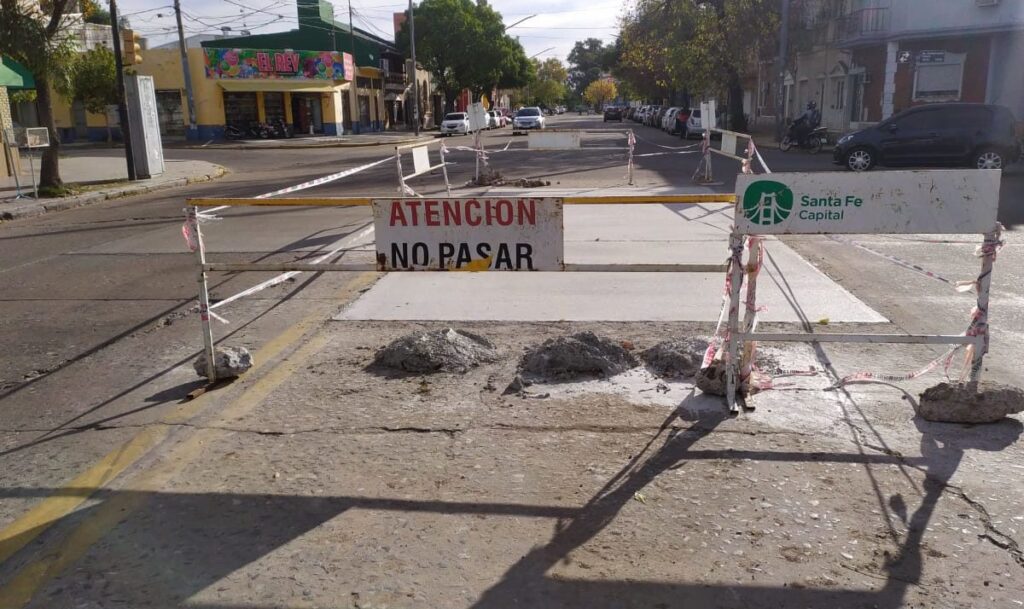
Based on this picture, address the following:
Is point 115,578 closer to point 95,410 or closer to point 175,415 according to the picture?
point 175,415

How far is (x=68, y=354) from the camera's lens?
629cm

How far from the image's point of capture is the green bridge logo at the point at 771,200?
14.6 ft

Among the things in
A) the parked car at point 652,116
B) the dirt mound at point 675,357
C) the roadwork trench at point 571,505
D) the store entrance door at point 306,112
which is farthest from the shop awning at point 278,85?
the dirt mound at point 675,357

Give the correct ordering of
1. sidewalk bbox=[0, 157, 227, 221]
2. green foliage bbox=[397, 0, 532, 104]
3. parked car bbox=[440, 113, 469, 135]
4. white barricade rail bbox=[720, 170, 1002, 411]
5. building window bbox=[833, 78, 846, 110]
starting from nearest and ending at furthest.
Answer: white barricade rail bbox=[720, 170, 1002, 411] < sidewalk bbox=[0, 157, 227, 221] < building window bbox=[833, 78, 846, 110] < parked car bbox=[440, 113, 469, 135] < green foliage bbox=[397, 0, 532, 104]

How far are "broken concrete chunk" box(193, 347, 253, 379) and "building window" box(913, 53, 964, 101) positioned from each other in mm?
31649

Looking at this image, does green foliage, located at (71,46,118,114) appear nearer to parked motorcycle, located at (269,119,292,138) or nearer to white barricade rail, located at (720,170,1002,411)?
parked motorcycle, located at (269,119,292,138)

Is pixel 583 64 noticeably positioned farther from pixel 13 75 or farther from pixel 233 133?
pixel 13 75

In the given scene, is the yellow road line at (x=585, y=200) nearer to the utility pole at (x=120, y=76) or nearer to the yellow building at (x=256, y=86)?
the utility pole at (x=120, y=76)

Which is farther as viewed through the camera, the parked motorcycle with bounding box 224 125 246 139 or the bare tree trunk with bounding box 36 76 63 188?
the parked motorcycle with bounding box 224 125 246 139

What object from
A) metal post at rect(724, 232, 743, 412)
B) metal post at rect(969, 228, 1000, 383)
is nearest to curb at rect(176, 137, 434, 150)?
metal post at rect(724, 232, 743, 412)

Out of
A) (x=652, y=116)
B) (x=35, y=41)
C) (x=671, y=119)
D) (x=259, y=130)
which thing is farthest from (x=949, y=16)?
(x=259, y=130)

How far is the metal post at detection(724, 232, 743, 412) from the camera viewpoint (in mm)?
4582

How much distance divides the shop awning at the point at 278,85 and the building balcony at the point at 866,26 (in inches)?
1273

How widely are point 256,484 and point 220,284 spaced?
5.31 meters
